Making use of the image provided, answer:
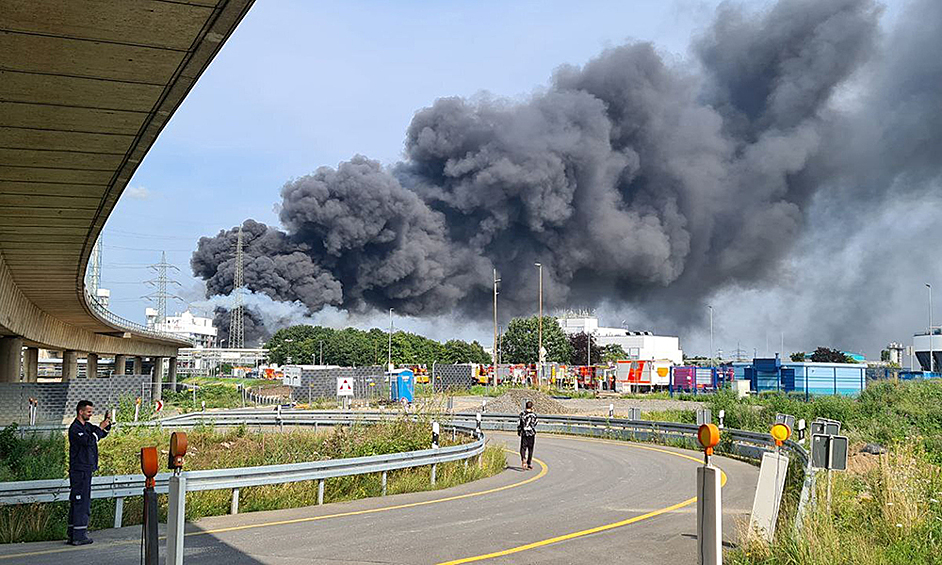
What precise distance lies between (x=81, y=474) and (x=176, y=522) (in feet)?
16.5

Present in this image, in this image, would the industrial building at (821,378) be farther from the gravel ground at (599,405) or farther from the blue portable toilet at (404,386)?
the blue portable toilet at (404,386)

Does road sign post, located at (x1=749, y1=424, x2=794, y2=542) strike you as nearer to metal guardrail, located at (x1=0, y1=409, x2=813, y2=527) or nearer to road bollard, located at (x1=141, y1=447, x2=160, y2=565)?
metal guardrail, located at (x1=0, y1=409, x2=813, y2=527)

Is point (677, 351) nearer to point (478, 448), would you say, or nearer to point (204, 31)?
point (478, 448)

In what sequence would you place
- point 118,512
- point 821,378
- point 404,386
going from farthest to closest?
point 404,386, point 821,378, point 118,512

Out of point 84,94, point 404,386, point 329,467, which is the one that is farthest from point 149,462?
point 404,386

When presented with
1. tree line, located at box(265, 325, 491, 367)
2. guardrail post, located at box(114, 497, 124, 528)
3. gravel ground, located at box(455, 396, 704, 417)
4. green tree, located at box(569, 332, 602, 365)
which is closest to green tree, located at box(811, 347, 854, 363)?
green tree, located at box(569, 332, 602, 365)

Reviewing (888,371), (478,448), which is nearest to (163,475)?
(478,448)

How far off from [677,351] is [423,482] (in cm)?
13020

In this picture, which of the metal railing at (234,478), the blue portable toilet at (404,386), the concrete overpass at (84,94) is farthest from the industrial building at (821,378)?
the concrete overpass at (84,94)

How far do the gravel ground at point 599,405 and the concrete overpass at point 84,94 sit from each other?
3095 cm

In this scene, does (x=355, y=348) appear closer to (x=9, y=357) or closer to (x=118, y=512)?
(x=9, y=357)

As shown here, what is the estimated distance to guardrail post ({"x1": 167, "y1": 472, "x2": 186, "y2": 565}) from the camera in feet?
20.0

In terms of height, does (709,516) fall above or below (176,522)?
above

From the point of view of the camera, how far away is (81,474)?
10.4 meters
